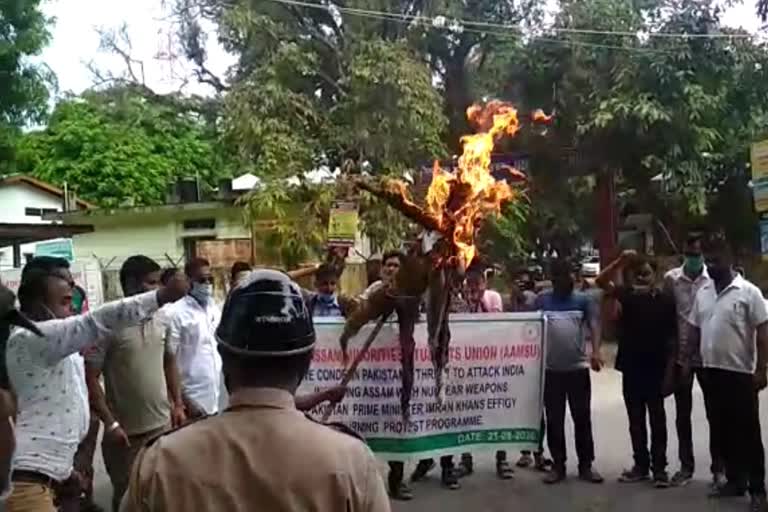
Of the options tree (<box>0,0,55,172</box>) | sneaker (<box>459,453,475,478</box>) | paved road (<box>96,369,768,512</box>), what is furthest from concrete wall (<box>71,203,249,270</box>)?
sneaker (<box>459,453,475,478</box>)

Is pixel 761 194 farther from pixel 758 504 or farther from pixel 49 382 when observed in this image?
pixel 49 382

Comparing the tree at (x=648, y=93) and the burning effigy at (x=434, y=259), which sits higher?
the tree at (x=648, y=93)

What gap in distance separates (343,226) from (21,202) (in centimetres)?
2474

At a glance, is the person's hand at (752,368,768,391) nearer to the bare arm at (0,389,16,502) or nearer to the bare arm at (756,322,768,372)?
the bare arm at (756,322,768,372)

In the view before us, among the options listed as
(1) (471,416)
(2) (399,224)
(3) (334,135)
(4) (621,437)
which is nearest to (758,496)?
(1) (471,416)

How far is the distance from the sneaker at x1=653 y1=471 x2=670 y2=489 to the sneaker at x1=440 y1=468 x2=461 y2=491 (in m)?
1.46

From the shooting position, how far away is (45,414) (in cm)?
400

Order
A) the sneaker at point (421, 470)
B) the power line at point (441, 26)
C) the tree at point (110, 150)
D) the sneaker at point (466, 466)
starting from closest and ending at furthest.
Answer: the sneaker at point (421, 470) < the sneaker at point (466, 466) < the power line at point (441, 26) < the tree at point (110, 150)

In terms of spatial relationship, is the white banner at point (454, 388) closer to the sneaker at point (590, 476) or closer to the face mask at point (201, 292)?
the sneaker at point (590, 476)

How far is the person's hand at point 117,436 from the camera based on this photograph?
5.58 meters

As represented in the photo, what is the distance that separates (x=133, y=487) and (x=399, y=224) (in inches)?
672

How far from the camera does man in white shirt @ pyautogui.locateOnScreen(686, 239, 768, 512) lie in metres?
6.85

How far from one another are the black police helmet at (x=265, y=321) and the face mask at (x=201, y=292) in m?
4.72

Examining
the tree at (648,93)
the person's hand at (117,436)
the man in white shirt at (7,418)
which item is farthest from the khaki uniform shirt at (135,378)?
the tree at (648,93)
